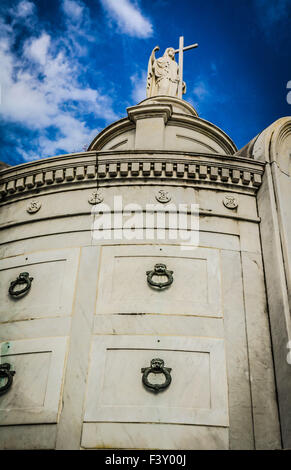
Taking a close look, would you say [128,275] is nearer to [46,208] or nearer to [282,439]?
[46,208]

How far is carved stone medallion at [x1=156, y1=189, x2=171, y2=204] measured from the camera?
957 cm

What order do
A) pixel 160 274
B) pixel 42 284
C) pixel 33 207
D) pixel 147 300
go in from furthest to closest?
1. pixel 33 207
2. pixel 42 284
3. pixel 160 274
4. pixel 147 300

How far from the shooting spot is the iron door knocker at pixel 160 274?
839cm

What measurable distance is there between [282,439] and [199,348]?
183 centimetres

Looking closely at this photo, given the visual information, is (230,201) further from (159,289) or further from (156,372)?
(156,372)

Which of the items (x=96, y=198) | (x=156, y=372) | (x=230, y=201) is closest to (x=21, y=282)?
(x=96, y=198)

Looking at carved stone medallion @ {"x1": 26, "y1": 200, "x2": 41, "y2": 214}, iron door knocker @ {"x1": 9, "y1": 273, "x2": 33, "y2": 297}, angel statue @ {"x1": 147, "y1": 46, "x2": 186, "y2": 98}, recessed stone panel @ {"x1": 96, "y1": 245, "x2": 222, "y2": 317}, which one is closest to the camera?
recessed stone panel @ {"x1": 96, "y1": 245, "x2": 222, "y2": 317}

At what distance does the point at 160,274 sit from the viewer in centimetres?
857

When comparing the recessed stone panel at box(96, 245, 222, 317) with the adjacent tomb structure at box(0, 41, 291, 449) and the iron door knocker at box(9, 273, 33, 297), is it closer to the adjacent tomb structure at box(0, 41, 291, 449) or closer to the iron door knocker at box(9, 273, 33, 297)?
the adjacent tomb structure at box(0, 41, 291, 449)

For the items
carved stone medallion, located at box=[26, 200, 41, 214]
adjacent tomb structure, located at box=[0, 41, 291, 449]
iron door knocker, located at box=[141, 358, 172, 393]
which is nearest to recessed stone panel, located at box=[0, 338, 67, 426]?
adjacent tomb structure, located at box=[0, 41, 291, 449]

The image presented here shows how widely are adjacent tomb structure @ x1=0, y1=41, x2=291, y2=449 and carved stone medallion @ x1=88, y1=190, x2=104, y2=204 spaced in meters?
0.04

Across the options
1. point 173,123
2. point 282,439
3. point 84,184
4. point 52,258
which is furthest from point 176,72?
point 282,439

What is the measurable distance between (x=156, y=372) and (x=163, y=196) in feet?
12.1

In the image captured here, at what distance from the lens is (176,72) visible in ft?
57.3
